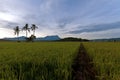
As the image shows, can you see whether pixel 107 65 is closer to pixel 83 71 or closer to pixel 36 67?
pixel 83 71

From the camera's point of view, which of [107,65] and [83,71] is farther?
[107,65]

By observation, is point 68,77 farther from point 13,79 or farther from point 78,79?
point 13,79

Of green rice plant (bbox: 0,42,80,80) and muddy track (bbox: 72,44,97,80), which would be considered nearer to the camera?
green rice plant (bbox: 0,42,80,80)

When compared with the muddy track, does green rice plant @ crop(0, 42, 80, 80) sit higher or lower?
higher

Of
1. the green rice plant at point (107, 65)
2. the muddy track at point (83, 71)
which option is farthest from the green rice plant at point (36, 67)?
the green rice plant at point (107, 65)

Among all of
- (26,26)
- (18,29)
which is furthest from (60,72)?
(18,29)

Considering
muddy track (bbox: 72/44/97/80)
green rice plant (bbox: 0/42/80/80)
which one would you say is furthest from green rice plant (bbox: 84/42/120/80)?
green rice plant (bbox: 0/42/80/80)

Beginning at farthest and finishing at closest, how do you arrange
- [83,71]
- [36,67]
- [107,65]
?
[107,65], [36,67], [83,71]

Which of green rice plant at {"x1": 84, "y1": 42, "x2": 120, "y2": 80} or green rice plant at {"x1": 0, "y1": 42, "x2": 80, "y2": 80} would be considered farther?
green rice plant at {"x1": 84, "y1": 42, "x2": 120, "y2": 80}

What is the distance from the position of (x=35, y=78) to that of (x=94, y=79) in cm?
148

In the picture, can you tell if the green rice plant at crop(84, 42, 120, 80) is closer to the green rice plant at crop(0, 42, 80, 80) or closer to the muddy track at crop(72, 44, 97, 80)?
the muddy track at crop(72, 44, 97, 80)

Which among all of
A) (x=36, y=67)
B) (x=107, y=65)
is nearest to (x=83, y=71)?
(x=107, y=65)

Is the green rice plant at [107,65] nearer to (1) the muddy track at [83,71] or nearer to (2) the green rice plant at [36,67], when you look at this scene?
(1) the muddy track at [83,71]

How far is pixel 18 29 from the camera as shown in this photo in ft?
287
